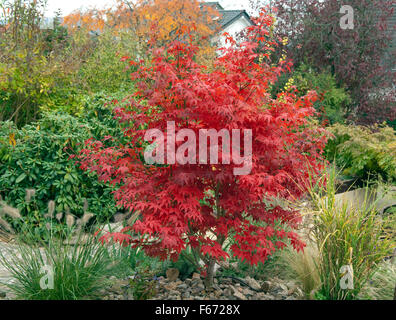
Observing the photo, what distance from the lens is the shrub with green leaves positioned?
20.1 ft

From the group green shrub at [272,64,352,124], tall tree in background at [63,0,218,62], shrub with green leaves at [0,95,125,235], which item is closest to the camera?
shrub with green leaves at [0,95,125,235]

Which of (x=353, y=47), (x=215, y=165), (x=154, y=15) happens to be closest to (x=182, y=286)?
(x=215, y=165)

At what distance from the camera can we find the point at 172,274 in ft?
14.7

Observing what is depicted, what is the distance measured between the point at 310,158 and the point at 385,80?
10211 millimetres

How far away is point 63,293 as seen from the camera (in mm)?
3686

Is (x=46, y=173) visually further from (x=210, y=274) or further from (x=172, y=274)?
(x=210, y=274)

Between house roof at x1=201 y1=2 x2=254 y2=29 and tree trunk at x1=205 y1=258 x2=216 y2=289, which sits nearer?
tree trunk at x1=205 y1=258 x2=216 y2=289

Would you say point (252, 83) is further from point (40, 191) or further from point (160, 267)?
point (40, 191)

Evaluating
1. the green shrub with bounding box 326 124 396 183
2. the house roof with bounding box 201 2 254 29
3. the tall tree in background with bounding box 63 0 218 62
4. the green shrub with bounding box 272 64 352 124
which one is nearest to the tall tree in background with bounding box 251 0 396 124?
the green shrub with bounding box 272 64 352 124

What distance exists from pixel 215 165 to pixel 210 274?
1199 millimetres

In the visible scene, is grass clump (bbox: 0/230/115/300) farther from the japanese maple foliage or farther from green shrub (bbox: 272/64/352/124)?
green shrub (bbox: 272/64/352/124)

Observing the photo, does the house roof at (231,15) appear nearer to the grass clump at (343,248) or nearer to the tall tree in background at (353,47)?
the tall tree in background at (353,47)

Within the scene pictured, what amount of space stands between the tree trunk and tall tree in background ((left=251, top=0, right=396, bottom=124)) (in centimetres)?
944

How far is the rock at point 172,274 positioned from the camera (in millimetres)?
4461
